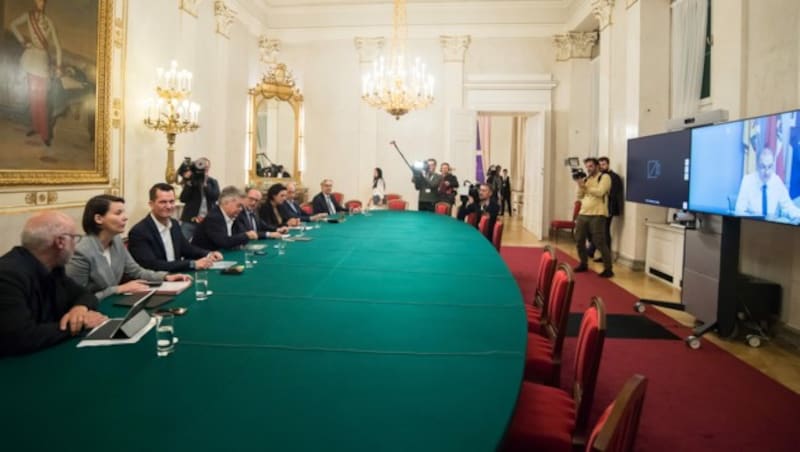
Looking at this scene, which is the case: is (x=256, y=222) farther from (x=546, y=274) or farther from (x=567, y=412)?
(x=567, y=412)

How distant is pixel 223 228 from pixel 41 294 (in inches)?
84.3

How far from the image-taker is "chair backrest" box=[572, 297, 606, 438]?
1.64m

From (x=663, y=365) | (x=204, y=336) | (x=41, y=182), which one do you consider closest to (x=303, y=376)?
(x=204, y=336)

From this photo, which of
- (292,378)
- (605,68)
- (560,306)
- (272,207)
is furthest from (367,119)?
(292,378)

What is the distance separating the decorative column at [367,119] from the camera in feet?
33.6

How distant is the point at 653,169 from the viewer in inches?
212

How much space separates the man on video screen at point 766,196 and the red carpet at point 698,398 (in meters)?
1.05

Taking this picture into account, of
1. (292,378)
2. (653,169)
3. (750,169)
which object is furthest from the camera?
(653,169)

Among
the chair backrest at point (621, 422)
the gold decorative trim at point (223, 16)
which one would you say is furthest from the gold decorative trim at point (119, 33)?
the chair backrest at point (621, 422)

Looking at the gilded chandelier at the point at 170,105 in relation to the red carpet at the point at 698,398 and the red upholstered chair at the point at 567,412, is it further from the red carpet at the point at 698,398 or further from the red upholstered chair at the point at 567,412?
the red upholstered chair at the point at 567,412

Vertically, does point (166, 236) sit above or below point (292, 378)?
above

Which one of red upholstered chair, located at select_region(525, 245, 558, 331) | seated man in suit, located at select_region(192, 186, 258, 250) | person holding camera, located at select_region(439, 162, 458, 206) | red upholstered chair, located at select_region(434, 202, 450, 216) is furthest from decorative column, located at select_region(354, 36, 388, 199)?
red upholstered chair, located at select_region(525, 245, 558, 331)

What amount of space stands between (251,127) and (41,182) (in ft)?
17.9

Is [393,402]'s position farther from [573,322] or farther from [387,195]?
[387,195]
